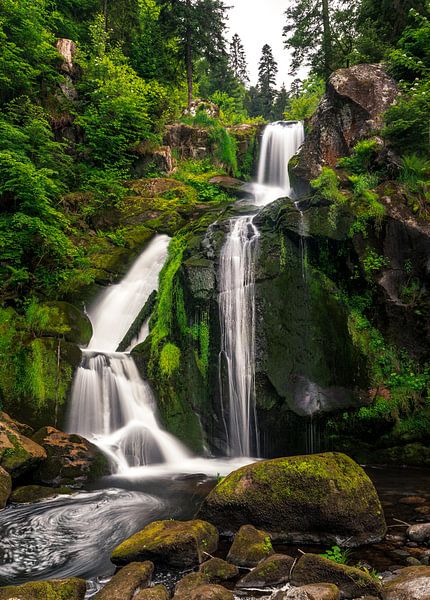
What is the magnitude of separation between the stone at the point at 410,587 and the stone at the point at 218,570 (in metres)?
1.49

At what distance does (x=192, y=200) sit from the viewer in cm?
1620

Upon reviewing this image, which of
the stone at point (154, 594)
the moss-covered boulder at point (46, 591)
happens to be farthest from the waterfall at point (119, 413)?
the stone at point (154, 594)

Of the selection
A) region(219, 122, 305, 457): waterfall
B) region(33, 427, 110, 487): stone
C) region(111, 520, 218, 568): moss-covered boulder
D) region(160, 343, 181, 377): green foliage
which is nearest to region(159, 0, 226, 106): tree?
region(219, 122, 305, 457): waterfall

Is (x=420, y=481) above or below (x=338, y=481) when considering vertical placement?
below

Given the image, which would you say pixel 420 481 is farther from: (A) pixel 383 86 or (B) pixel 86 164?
(B) pixel 86 164

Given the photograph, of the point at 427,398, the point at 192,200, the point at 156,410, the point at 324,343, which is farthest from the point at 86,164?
the point at 427,398

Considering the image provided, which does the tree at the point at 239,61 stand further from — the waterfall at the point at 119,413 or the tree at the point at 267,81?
the waterfall at the point at 119,413

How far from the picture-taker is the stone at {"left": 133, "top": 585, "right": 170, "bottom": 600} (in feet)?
11.9

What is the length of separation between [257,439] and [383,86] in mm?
12522

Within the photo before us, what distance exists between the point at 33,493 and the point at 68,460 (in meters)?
0.98

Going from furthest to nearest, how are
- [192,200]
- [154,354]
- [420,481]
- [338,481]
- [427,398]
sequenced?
[192,200], [154,354], [427,398], [420,481], [338,481]

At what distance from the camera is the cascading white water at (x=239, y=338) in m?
9.20

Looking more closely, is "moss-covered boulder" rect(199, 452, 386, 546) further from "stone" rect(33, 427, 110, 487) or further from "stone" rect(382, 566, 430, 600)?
"stone" rect(33, 427, 110, 487)

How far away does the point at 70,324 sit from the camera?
10.0m
